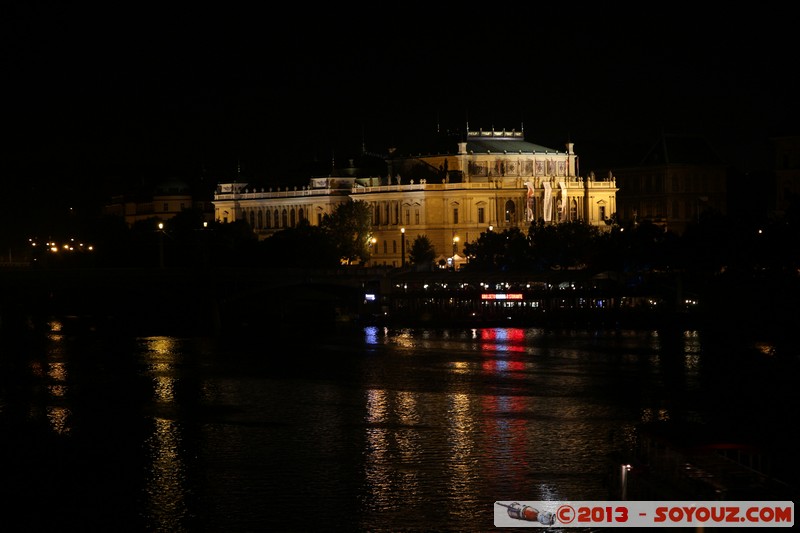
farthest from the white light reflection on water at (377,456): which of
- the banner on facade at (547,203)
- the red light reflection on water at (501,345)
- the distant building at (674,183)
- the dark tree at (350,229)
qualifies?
the distant building at (674,183)

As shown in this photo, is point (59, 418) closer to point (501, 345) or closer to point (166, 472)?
point (166, 472)

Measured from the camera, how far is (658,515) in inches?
1560

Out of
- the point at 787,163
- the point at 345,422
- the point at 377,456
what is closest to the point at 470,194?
the point at 787,163

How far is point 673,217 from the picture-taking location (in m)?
183

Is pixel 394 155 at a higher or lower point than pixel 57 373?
higher

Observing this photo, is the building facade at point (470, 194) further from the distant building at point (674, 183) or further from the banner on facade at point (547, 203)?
the distant building at point (674, 183)

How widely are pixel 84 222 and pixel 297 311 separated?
255 ft

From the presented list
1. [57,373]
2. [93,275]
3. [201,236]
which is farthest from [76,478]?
[201,236]

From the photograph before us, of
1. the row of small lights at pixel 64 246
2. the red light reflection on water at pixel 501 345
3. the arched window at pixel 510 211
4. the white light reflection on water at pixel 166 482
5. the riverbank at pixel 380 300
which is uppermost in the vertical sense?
the arched window at pixel 510 211

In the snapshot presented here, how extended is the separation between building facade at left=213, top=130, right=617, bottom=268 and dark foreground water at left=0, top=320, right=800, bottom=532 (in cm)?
7313

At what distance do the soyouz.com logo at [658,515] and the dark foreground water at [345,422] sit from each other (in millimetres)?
1388

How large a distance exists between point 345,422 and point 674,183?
124 m

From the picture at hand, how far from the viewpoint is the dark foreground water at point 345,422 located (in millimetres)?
48875

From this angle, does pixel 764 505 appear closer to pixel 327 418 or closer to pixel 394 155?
pixel 327 418
